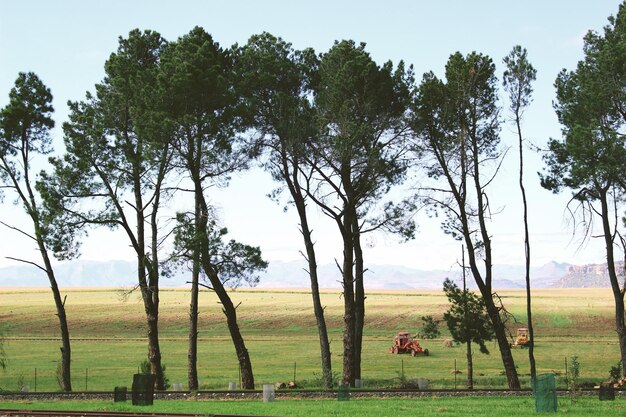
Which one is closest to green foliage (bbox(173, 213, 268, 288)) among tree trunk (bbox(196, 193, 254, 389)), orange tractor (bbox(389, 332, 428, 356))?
tree trunk (bbox(196, 193, 254, 389))

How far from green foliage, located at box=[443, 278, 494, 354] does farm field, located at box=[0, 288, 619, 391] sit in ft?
8.08

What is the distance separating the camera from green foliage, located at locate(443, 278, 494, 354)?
127ft

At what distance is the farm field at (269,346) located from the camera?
50188 mm

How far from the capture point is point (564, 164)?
1695 inches

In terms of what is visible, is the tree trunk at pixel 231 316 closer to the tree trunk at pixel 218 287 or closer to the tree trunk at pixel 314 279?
the tree trunk at pixel 218 287

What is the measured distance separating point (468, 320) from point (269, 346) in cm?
3855

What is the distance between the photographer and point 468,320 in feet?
127

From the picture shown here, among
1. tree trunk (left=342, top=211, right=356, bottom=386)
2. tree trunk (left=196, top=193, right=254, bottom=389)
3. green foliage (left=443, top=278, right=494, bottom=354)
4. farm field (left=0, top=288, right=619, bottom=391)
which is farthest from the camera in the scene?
farm field (left=0, top=288, right=619, bottom=391)

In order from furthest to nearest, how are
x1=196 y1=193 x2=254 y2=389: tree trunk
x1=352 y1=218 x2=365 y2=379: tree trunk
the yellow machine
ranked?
1. the yellow machine
2. x1=352 y1=218 x2=365 y2=379: tree trunk
3. x1=196 y1=193 x2=254 y2=389: tree trunk

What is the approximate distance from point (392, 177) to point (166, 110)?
36.0 ft

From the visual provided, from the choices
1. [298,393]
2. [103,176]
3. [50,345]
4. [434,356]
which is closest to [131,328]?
[50,345]

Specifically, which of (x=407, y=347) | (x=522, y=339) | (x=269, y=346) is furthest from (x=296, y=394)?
(x=269, y=346)

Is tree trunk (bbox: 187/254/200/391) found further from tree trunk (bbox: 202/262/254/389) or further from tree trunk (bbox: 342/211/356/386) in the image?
tree trunk (bbox: 342/211/356/386)

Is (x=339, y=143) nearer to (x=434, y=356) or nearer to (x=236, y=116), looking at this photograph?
(x=236, y=116)
